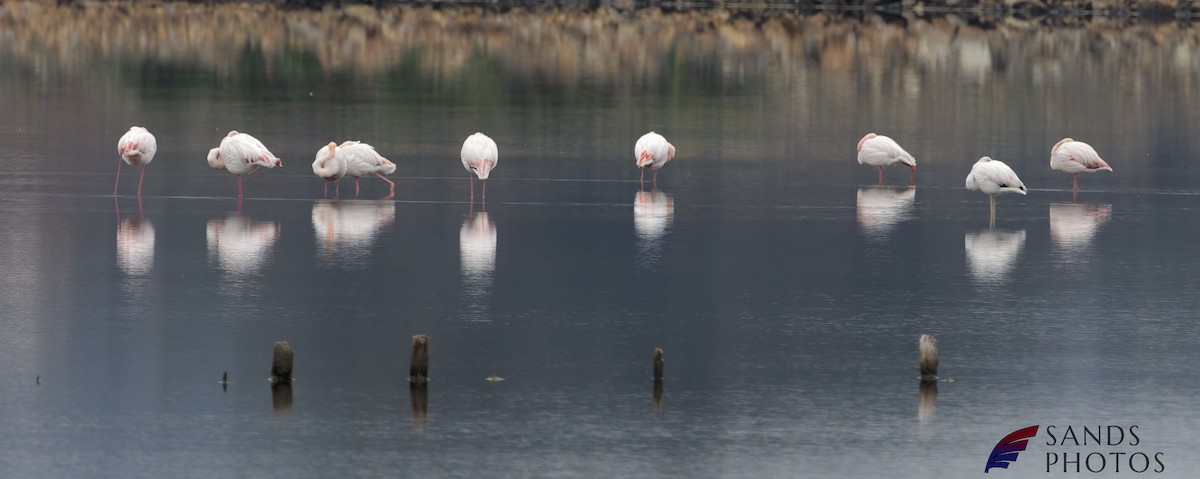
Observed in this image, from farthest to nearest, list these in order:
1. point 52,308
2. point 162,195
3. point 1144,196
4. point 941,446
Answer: point 1144,196
point 162,195
point 52,308
point 941,446

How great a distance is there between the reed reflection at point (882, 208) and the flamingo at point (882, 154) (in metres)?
0.39

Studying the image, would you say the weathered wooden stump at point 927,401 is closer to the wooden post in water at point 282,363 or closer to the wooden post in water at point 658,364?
the wooden post in water at point 658,364

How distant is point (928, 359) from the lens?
40.5ft

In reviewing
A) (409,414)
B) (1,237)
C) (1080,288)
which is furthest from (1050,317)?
(1,237)

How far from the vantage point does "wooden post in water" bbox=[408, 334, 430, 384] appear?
39.4 ft

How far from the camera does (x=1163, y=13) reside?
74000 mm

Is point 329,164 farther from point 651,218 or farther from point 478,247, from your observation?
point 651,218

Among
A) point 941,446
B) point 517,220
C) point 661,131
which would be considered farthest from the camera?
point 661,131

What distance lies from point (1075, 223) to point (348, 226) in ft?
26.1

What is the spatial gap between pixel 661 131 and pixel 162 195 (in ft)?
35.2

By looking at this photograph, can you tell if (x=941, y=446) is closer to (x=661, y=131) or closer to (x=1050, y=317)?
(x=1050, y=317)

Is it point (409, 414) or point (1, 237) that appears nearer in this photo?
point (409, 414)

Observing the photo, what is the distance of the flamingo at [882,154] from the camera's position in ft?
74.3

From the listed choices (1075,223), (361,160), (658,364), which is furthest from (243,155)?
(658,364)
